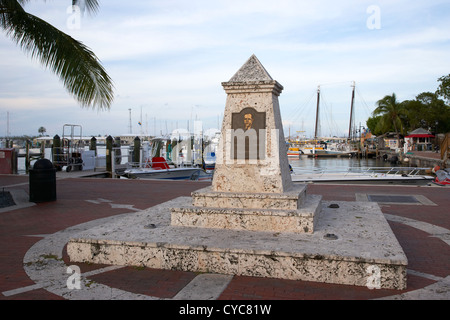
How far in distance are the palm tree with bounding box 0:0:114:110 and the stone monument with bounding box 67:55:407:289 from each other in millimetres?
4010

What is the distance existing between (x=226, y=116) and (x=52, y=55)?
543 cm

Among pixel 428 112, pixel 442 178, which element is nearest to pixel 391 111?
pixel 428 112

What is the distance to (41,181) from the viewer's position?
10.4 m

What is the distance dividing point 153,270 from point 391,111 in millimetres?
63397

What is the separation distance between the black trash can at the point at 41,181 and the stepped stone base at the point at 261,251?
219 inches

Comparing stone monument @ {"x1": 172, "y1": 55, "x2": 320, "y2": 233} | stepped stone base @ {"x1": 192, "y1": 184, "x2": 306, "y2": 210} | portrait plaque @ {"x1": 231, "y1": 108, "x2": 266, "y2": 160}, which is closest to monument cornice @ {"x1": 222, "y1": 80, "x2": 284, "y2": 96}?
stone monument @ {"x1": 172, "y1": 55, "x2": 320, "y2": 233}

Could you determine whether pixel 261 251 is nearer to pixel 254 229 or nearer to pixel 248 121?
pixel 254 229

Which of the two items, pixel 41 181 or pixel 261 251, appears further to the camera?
pixel 41 181

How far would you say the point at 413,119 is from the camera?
55281 millimetres

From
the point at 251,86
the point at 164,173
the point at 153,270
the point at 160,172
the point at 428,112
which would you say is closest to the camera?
the point at 153,270

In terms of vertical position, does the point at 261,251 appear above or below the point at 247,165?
below

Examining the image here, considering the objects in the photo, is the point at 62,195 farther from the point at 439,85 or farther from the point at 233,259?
the point at 439,85

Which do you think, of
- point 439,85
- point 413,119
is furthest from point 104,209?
point 413,119

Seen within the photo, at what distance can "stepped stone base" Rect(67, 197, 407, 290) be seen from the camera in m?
4.25
